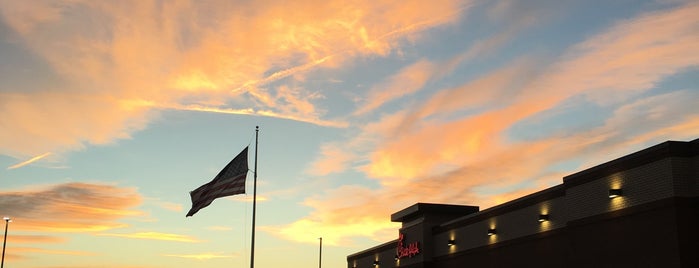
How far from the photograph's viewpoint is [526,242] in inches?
1395

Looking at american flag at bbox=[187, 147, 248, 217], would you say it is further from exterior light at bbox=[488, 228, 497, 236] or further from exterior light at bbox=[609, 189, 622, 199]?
exterior light at bbox=[609, 189, 622, 199]

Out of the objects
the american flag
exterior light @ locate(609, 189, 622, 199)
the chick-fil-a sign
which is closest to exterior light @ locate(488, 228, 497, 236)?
the chick-fil-a sign

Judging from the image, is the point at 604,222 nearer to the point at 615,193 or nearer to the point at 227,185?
the point at 615,193

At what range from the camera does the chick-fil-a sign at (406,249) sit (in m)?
47.2

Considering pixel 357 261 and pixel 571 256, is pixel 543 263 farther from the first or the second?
pixel 357 261

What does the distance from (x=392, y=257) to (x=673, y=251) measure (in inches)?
1209

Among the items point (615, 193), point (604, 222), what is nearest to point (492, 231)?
point (604, 222)

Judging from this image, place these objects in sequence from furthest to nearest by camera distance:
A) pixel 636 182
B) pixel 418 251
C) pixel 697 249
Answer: pixel 418 251 < pixel 636 182 < pixel 697 249

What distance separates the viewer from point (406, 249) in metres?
48.9

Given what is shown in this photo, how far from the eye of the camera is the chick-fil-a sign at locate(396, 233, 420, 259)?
155ft

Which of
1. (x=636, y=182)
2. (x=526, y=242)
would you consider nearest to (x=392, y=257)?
(x=526, y=242)

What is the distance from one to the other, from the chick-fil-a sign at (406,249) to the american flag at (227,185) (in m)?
16.1

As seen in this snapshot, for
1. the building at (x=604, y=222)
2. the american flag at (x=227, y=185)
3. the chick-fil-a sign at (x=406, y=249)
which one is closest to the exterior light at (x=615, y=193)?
the building at (x=604, y=222)

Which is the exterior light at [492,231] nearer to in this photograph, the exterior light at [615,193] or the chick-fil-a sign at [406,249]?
the chick-fil-a sign at [406,249]
